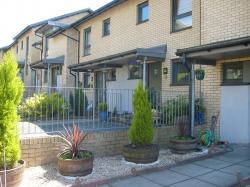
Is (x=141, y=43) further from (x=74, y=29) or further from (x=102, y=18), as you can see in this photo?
(x=74, y=29)

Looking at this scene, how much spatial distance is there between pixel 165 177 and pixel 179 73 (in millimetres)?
5476

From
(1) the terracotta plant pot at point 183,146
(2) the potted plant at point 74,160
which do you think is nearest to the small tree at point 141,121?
(1) the terracotta plant pot at point 183,146

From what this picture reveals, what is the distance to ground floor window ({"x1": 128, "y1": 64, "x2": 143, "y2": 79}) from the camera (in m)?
12.1

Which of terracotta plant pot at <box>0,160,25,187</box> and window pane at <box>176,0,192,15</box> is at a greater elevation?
window pane at <box>176,0,192,15</box>

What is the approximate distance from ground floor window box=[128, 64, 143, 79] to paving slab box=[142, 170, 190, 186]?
6.74 meters

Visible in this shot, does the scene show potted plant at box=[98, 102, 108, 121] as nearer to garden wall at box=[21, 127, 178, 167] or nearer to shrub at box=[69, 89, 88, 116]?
shrub at box=[69, 89, 88, 116]

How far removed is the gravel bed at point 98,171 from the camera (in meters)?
5.01

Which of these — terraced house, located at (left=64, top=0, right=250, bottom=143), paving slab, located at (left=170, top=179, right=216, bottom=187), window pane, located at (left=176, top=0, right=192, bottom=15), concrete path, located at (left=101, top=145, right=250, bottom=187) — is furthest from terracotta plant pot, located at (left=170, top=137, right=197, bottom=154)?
window pane, located at (left=176, top=0, right=192, bottom=15)

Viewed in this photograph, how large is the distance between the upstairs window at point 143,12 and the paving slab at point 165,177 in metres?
7.88

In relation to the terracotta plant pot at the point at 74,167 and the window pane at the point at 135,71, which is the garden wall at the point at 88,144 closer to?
the terracotta plant pot at the point at 74,167

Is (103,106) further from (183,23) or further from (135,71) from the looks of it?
(183,23)

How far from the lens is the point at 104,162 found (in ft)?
20.8

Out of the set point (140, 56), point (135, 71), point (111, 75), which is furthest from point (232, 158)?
point (111, 75)

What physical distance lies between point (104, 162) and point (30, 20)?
2229 centimetres
